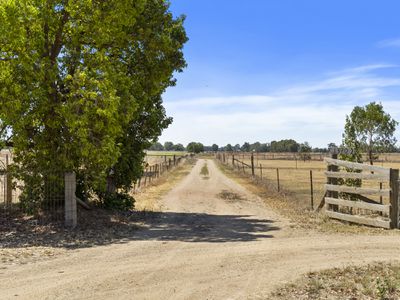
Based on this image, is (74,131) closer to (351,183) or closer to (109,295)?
(109,295)

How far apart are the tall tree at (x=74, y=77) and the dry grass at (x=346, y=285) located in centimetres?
745

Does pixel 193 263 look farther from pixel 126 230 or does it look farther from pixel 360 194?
pixel 360 194

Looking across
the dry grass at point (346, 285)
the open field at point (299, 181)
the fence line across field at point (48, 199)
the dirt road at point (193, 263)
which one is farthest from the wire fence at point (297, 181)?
the dry grass at point (346, 285)

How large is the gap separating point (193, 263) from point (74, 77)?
7.14 metres

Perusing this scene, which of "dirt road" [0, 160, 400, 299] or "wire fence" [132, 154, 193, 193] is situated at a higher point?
"wire fence" [132, 154, 193, 193]

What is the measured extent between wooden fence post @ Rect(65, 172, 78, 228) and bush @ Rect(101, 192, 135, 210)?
11.5ft

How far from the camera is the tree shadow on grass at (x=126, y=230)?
11805 mm

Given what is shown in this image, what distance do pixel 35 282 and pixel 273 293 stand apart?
401 centimetres

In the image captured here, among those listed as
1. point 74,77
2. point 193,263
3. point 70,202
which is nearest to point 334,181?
point 193,263

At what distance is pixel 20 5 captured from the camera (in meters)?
13.1

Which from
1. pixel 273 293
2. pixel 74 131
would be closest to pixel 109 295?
pixel 273 293

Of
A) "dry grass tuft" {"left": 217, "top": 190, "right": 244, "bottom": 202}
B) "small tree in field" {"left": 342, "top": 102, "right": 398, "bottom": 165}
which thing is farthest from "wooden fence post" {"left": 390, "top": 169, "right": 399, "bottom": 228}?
"small tree in field" {"left": 342, "top": 102, "right": 398, "bottom": 165}

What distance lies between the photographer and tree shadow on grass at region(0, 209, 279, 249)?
1180 centimetres

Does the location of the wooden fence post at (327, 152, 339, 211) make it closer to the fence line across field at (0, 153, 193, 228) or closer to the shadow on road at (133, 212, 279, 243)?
the shadow on road at (133, 212, 279, 243)
